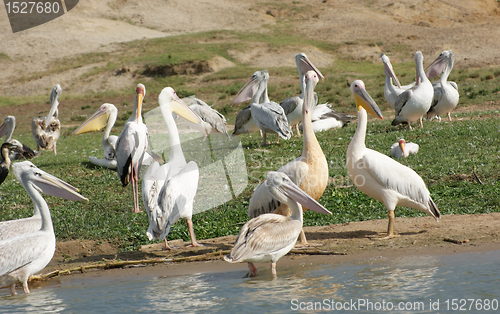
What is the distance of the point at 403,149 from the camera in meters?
9.73

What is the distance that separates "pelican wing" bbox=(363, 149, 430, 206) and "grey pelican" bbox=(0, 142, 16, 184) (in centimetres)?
655

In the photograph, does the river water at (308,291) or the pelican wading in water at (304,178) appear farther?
the pelican wading in water at (304,178)

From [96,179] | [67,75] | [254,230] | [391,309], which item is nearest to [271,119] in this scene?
[96,179]

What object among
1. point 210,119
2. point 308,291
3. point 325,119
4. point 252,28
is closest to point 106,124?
point 210,119

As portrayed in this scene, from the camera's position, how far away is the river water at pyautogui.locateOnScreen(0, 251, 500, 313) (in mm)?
4539

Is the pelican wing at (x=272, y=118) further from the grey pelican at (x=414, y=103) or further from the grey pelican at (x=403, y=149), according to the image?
the grey pelican at (x=414, y=103)

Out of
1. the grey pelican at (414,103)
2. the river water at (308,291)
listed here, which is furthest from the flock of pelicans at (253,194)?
the grey pelican at (414,103)

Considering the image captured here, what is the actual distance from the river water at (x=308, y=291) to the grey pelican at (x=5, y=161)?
464cm

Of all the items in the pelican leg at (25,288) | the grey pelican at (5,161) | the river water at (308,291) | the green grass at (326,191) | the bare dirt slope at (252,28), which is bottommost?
the river water at (308,291)

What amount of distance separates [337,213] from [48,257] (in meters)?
3.74

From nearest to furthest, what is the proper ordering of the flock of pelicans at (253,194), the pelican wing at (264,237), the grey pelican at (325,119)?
1. the pelican wing at (264,237)
2. the flock of pelicans at (253,194)
3. the grey pelican at (325,119)

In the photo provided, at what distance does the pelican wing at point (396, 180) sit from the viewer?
6.32 m

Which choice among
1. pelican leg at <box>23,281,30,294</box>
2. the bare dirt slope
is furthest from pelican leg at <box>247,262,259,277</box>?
the bare dirt slope

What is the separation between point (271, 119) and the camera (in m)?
11.6
